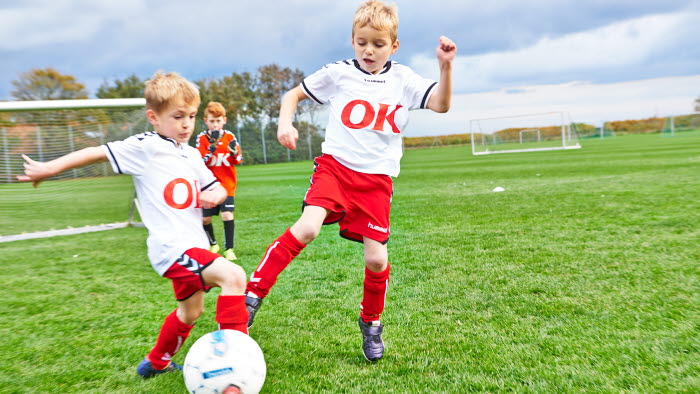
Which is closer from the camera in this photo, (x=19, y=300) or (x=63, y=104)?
(x=19, y=300)

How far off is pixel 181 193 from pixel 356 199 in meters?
0.94

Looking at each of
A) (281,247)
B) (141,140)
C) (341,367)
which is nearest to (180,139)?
(141,140)

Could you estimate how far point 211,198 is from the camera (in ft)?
8.36

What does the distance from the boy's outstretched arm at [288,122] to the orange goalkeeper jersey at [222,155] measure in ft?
11.5

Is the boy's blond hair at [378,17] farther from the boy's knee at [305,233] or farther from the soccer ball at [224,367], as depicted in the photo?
the soccer ball at [224,367]

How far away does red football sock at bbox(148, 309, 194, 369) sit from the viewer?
2660 millimetres

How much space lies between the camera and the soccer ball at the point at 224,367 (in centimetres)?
221

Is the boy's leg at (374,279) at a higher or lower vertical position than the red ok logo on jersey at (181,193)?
lower

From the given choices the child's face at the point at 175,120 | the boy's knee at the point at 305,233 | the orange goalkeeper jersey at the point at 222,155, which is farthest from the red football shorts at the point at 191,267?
the orange goalkeeper jersey at the point at 222,155

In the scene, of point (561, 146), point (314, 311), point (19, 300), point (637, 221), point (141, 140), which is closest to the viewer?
point (141, 140)

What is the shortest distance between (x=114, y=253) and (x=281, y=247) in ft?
14.6

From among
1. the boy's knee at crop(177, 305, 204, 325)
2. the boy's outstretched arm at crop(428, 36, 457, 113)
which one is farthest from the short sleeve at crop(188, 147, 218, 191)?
the boy's outstretched arm at crop(428, 36, 457, 113)

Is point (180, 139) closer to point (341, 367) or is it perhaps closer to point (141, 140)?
point (141, 140)

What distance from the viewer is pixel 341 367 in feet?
8.70
